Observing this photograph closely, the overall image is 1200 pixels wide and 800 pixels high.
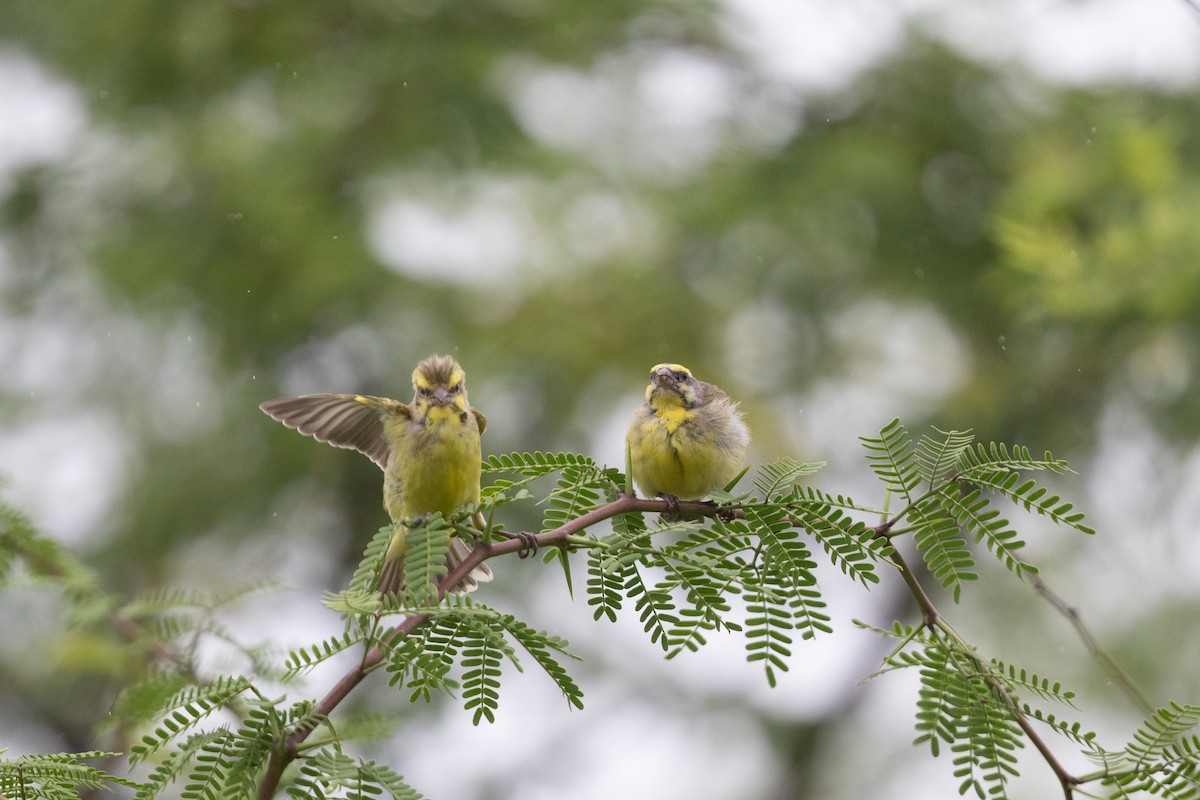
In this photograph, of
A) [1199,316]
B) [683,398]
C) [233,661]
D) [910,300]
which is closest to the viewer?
[233,661]

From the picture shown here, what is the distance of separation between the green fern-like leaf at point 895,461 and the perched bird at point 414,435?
5.42ft

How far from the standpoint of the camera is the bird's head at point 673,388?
4500 millimetres

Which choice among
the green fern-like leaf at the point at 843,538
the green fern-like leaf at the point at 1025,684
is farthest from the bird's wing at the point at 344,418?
the green fern-like leaf at the point at 1025,684

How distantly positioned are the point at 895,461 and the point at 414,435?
1.93 meters

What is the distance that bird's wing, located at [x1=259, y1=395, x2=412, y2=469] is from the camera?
11.3 feet

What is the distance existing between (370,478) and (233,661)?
536 centimetres

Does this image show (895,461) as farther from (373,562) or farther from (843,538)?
(373,562)

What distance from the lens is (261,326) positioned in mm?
8430

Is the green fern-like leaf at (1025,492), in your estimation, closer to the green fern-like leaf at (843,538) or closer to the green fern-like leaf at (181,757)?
the green fern-like leaf at (843,538)

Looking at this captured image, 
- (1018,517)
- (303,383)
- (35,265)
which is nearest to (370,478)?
(303,383)

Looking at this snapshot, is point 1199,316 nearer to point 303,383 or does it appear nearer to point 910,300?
point 910,300

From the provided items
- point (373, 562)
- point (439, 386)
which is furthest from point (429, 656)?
point (439, 386)

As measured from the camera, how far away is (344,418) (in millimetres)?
3689

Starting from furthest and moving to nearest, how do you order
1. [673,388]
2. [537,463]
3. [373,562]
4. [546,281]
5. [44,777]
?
[546,281]
[673,388]
[537,463]
[373,562]
[44,777]
